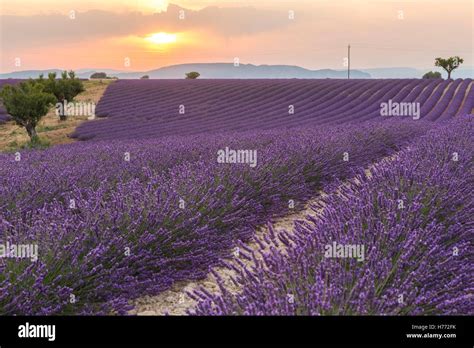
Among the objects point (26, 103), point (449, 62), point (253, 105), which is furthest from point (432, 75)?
point (26, 103)

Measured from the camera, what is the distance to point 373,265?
2.00m

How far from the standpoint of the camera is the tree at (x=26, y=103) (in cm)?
1264

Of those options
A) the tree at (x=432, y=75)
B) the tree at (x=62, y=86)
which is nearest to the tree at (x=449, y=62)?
the tree at (x=432, y=75)

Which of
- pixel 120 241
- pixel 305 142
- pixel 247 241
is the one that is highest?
pixel 305 142

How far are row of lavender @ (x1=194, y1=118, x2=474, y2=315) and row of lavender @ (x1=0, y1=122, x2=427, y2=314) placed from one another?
562mm

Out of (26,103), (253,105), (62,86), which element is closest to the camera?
(26,103)

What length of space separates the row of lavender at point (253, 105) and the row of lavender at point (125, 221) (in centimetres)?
845

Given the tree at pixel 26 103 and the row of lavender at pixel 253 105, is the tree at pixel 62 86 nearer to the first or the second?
the row of lavender at pixel 253 105

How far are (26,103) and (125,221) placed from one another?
11499 mm

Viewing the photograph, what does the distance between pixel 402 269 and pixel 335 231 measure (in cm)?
40

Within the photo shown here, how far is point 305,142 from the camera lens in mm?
6074

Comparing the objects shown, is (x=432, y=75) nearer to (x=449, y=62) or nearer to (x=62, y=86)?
(x=449, y=62)
